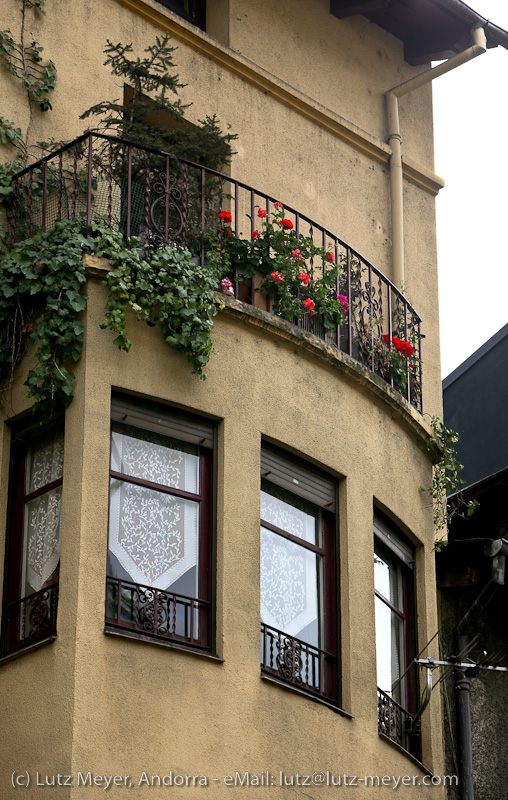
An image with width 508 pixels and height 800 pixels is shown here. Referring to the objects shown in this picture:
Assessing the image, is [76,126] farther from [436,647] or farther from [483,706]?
[483,706]

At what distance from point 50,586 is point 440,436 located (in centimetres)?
498

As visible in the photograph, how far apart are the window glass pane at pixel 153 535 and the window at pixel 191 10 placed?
240 inches

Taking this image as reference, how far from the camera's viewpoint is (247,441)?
11805 mm

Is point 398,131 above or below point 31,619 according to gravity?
above

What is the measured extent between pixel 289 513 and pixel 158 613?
188 centimetres

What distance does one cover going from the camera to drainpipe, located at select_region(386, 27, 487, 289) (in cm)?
1578

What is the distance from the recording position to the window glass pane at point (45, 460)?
11312 millimetres

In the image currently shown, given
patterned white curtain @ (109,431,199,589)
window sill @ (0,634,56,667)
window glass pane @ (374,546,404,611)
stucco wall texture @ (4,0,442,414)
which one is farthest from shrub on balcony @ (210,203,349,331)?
window sill @ (0,634,56,667)

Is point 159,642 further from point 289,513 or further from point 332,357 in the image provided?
point 332,357

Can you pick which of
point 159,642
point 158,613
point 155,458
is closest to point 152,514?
point 155,458

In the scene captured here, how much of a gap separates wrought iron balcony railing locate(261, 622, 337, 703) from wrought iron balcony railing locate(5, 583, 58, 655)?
180 centimetres

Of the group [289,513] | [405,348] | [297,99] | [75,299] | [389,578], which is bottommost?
[389,578]

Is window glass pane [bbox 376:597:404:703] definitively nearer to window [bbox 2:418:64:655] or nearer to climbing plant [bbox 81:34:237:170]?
window [bbox 2:418:64:655]

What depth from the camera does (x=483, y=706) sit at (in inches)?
586
